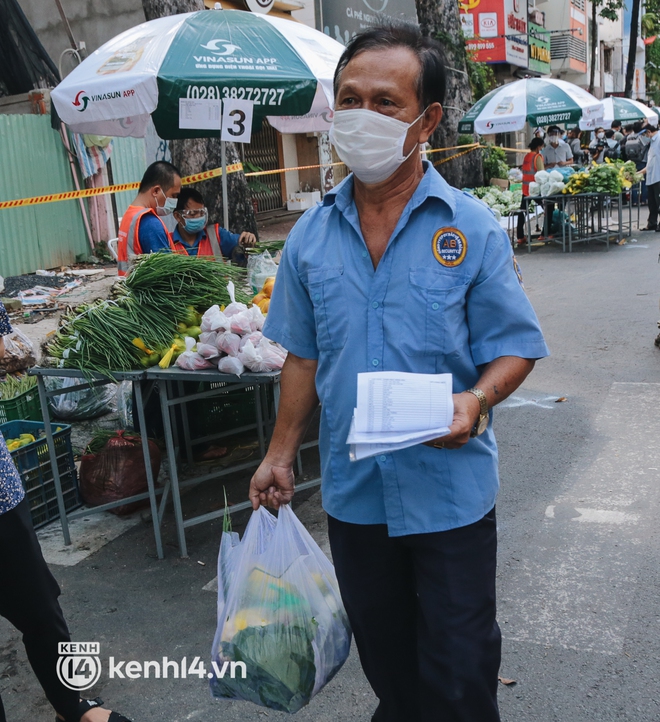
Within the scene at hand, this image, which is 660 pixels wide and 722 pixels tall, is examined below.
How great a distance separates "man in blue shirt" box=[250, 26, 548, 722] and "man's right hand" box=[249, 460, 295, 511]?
17 centimetres

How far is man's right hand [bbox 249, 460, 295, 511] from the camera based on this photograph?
88.5 inches

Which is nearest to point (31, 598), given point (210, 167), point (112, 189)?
point (210, 167)

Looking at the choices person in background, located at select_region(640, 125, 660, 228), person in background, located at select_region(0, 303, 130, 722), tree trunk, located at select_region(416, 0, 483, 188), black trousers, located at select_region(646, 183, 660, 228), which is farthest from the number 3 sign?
black trousers, located at select_region(646, 183, 660, 228)

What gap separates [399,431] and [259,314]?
94.6 inches

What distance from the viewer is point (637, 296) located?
9320 millimetres

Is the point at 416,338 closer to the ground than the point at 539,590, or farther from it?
farther from it

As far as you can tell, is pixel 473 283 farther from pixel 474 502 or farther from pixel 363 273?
pixel 474 502

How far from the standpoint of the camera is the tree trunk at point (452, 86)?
1450 centimetres

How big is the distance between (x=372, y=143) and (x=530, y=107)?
12.1 metres

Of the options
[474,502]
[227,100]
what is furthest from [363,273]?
[227,100]

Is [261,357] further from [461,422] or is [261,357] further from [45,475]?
[461,422]

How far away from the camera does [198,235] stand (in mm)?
5945

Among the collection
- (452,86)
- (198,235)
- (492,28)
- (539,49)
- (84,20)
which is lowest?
(198,235)

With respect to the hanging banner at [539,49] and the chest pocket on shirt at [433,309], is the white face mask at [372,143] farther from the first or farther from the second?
the hanging banner at [539,49]
